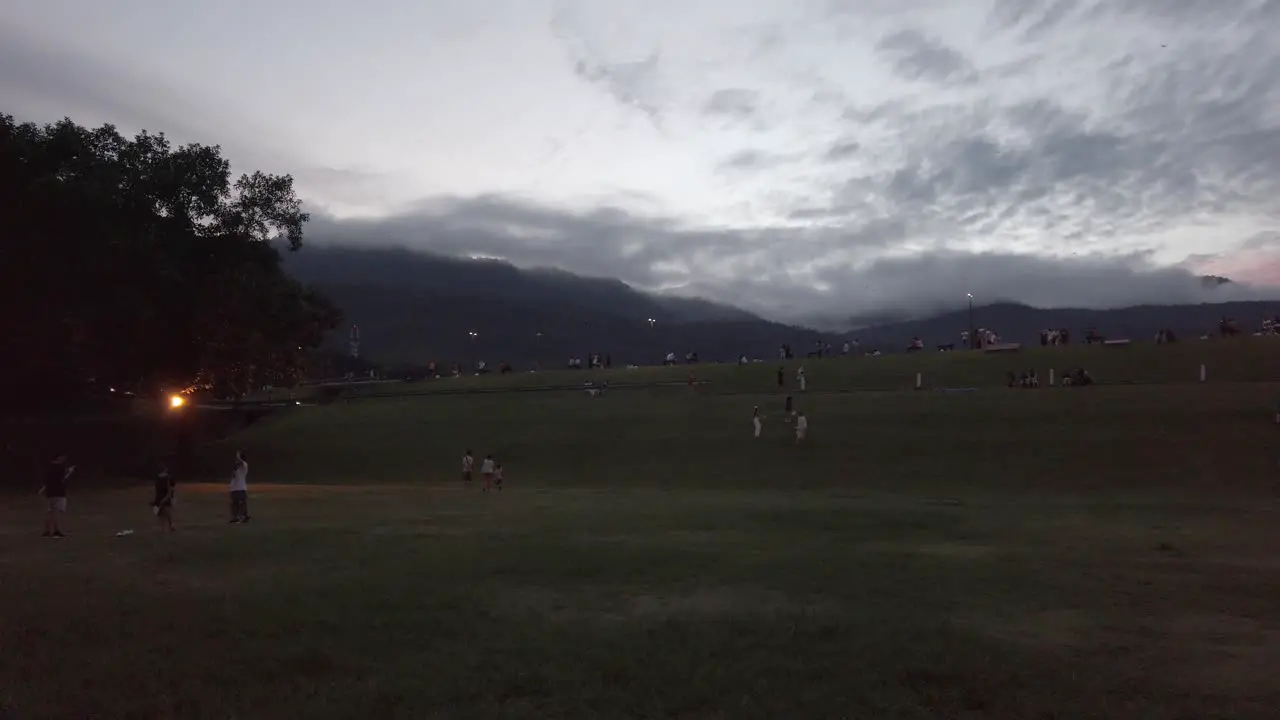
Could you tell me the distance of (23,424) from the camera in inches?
1845

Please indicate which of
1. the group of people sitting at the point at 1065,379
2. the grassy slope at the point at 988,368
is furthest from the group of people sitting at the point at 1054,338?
the group of people sitting at the point at 1065,379

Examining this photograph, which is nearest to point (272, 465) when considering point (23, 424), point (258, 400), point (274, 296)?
point (274, 296)

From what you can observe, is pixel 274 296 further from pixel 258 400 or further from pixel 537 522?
pixel 258 400

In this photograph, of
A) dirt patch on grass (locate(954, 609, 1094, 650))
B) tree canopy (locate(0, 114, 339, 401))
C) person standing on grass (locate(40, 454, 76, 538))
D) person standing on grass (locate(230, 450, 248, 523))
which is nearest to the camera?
dirt patch on grass (locate(954, 609, 1094, 650))

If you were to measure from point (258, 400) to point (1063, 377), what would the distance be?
193ft

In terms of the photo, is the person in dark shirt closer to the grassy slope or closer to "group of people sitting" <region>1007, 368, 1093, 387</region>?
the grassy slope

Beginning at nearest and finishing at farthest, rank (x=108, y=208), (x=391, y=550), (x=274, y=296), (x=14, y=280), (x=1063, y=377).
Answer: (x=391, y=550), (x=14, y=280), (x=108, y=208), (x=274, y=296), (x=1063, y=377)

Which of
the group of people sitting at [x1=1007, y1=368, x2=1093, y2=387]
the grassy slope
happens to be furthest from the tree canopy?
the group of people sitting at [x1=1007, y1=368, x2=1093, y2=387]

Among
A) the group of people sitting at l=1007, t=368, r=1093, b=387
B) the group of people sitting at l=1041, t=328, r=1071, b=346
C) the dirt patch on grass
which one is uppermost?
the group of people sitting at l=1041, t=328, r=1071, b=346

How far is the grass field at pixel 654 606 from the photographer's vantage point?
759cm

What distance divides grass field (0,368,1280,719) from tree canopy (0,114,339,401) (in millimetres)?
8449

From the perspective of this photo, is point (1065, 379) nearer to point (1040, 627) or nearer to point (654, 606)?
point (1040, 627)

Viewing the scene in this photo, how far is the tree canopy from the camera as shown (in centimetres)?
3180

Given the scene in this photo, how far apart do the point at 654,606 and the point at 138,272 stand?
103 feet
